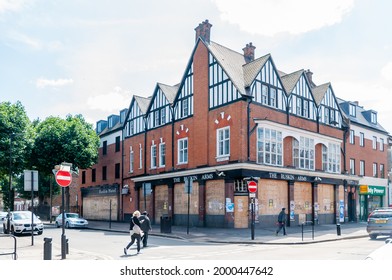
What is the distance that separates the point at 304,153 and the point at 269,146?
13.2 ft

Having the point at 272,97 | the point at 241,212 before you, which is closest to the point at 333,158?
the point at 272,97

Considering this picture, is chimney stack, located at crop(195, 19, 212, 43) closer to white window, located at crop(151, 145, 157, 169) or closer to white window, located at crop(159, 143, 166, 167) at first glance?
white window, located at crop(159, 143, 166, 167)

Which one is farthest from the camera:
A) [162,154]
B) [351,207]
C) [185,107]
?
[351,207]

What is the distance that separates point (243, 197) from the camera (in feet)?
84.7

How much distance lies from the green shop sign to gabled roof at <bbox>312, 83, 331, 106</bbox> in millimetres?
10519

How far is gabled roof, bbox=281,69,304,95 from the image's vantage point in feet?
96.1

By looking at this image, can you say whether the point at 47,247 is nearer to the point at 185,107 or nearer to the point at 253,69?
the point at 253,69

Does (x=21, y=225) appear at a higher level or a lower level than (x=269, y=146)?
lower

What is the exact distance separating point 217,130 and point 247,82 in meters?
3.90

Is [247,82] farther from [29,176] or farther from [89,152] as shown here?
[89,152]

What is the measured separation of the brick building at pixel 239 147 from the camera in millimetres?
26047

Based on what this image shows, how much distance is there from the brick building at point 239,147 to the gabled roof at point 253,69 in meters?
0.09

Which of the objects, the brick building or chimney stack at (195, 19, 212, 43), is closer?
the brick building

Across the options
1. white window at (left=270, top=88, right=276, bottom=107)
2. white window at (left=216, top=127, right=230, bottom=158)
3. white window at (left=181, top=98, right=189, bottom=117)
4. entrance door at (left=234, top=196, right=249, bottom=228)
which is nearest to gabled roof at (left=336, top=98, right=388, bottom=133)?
white window at (left=270, top=88, right=276, bottom=107)
